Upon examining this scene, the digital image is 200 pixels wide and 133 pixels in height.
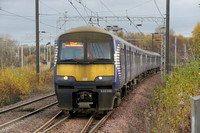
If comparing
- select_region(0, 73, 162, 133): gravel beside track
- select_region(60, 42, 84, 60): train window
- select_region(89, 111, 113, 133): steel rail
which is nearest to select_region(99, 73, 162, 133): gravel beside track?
select_region(0, 73, 162, 133): gravel beside track

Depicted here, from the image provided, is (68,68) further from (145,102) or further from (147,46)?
(147,46)

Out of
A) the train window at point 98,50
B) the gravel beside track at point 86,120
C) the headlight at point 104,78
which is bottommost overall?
the gravel beside track at point 86,120

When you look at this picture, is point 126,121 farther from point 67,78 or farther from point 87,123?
point 67,78

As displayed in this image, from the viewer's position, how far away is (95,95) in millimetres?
8695

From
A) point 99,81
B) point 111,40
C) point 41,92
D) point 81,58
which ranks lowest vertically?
point 41,92

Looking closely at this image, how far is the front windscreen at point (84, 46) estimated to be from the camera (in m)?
8.79

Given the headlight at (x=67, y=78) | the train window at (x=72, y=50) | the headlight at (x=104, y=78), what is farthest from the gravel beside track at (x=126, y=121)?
the train window at (x=72, y=50)

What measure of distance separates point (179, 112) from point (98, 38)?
3379mm

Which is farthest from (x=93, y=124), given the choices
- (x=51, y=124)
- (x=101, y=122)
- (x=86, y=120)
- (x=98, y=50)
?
(x=98, y=50)

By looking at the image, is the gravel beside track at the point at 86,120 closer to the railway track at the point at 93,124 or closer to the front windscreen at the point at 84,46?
the railway track at the point at 93,124

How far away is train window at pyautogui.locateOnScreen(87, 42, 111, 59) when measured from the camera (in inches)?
345

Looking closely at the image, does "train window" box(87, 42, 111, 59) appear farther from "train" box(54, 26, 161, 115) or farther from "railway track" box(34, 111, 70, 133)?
"railway track" box(34, 111, 70, 133)

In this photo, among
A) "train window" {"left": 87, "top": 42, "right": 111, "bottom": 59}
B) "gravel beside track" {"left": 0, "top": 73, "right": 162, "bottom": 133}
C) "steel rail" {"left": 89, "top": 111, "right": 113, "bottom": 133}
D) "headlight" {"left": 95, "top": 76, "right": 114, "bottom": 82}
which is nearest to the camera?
"steel rail" {"left": 89, "top": 111, "right": 113, "bottom": 133}

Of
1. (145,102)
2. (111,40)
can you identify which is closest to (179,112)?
(111,40)
